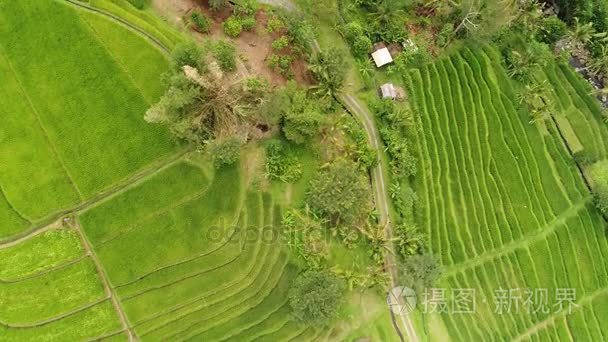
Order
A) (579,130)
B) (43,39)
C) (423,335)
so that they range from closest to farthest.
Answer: (43,39)
(423,335)
(579,130)

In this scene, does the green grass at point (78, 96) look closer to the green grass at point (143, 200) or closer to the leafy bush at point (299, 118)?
the green grass at point (143, 200)

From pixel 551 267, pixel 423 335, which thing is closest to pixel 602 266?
pixel 551 267

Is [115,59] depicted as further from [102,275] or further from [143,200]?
[102,275]

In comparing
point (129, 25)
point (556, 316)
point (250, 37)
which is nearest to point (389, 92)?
point (250, 37)

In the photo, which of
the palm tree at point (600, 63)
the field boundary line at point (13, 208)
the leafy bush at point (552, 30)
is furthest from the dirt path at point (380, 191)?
the field boundary line at point (13, 208)

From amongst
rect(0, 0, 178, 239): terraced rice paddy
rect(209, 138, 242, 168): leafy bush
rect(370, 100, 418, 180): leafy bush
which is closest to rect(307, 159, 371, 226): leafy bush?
rect(370, 100, 418, 180): leafy bush

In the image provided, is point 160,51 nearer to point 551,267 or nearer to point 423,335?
point 423,335
